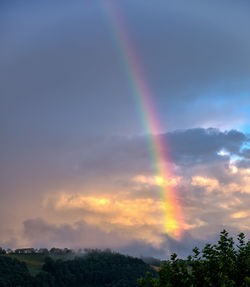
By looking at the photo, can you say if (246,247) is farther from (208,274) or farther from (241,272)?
(208,274)

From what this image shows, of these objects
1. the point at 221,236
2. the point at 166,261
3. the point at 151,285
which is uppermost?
the point at 221,236

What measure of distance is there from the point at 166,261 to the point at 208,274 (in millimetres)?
5116

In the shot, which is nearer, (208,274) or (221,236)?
(208,274)

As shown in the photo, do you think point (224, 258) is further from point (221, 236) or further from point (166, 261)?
point (166, 261)

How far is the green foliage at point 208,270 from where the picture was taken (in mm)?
44688

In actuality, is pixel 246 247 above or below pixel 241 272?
above

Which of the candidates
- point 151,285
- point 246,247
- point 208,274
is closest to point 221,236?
point 246,247

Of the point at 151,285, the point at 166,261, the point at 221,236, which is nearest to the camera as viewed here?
the point at 151,285

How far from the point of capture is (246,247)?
52938 millimetres

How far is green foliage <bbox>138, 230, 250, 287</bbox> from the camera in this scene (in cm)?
4469

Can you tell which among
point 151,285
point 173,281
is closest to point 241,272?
point 173,281

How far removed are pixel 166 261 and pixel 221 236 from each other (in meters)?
9.01

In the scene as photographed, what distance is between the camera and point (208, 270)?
156 feet

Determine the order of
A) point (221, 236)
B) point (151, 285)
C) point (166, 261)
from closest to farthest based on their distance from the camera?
point (151, 285)
point (166, 261)
point (221, 236)
